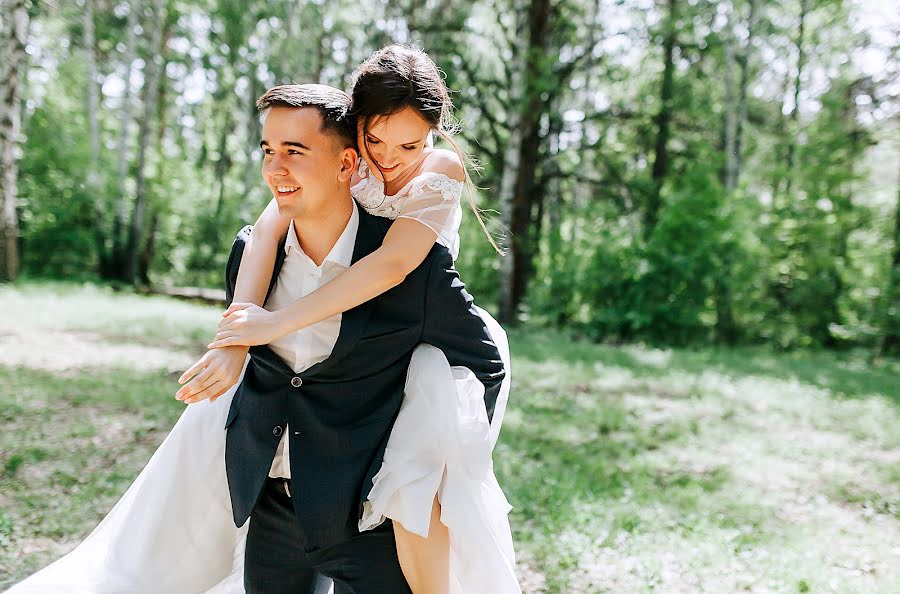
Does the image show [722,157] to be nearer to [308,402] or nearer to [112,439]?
[112,439]

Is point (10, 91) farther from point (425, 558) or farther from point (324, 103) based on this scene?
point (425, 558)

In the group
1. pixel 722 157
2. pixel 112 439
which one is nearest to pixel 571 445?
pixel 112 439

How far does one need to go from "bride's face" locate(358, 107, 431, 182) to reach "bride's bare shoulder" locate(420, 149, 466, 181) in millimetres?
44

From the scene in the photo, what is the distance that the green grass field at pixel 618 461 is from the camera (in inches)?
151

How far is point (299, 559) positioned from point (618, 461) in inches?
159

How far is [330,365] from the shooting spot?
77.5 inches

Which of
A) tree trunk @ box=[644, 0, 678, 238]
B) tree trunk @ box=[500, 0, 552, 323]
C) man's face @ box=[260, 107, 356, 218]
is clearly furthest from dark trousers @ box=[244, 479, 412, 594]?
tree trunk @ box=[644, 0, 678, 238]

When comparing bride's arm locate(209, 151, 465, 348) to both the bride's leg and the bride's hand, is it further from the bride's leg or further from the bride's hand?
the bride's leg

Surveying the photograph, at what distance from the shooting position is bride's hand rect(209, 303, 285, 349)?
189cm

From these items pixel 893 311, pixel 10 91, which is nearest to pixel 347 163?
pixel 10 91

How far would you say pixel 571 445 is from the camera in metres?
6.04

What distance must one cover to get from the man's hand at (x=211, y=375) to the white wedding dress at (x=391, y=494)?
14.2 inches

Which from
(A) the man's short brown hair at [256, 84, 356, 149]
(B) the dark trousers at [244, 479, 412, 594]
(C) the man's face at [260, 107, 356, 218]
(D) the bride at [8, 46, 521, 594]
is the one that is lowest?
(B) the dark trousers at [244, 479, 412, 594]

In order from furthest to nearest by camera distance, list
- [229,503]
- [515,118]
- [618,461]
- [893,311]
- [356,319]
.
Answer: [515,118], [893,311], [618,461], [229,503], [356,319]
